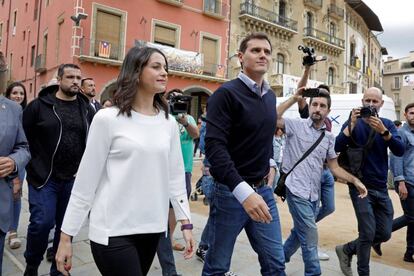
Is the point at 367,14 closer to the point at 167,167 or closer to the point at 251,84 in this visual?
the point at 251,84

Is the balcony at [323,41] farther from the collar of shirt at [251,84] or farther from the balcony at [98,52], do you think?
the collar of shirt at [251,84]

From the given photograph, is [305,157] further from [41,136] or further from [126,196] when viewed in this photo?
[41,136]

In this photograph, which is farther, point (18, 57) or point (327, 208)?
point (18, 57)

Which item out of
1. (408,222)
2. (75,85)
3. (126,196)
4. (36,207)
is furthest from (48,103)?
(408,222)

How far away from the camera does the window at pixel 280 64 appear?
27.0m

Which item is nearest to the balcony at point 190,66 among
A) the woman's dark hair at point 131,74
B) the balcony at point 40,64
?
the balcony at point 40,64

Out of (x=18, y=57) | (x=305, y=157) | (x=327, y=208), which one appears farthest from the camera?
(x=18, y=57)

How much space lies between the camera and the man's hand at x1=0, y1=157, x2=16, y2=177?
244cm

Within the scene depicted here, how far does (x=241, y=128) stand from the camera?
97.7 inches

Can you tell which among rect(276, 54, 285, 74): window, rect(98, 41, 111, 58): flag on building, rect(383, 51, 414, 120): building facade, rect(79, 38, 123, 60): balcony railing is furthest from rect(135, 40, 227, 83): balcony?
rect(383, 51, 414, 120): building facade

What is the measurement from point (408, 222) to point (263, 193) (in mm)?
3213

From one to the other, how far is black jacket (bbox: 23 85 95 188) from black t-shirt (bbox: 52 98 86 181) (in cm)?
4

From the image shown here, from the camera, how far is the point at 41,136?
3438mm

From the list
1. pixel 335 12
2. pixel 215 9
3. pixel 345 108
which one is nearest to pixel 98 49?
pixel 215 9
